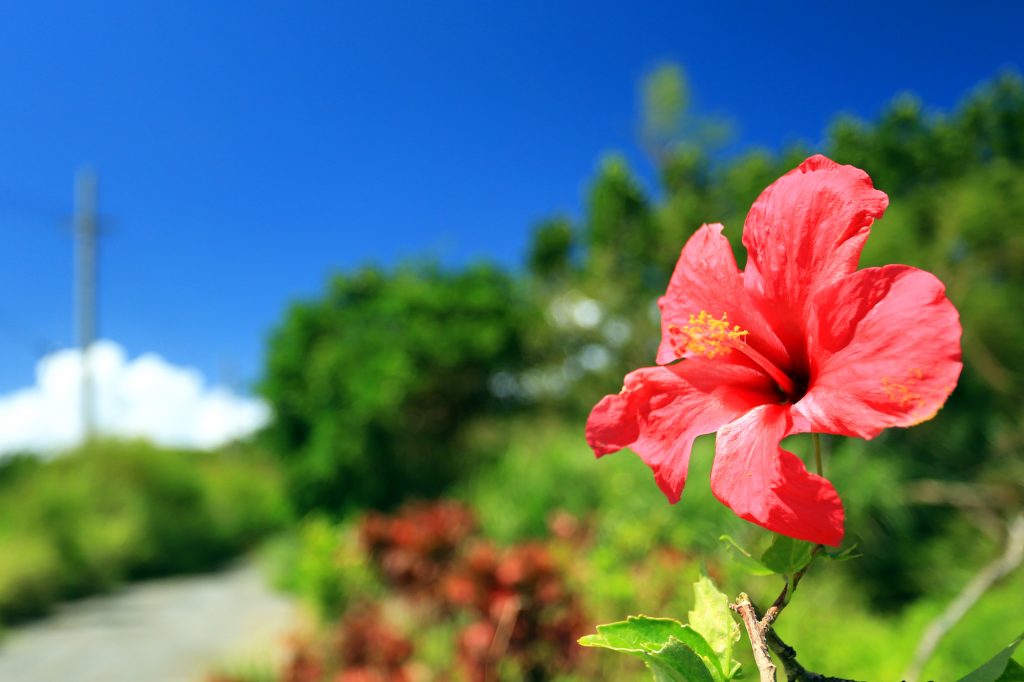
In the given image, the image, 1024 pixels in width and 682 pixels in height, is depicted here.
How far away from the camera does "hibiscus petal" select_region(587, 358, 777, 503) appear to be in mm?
519

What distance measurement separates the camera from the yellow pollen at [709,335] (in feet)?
1.76

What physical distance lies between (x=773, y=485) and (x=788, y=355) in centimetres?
14

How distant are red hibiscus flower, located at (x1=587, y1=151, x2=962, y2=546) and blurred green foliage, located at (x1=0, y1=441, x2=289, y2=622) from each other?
8.47 metres

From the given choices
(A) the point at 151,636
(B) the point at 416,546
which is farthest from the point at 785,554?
(A) the point at 151,636

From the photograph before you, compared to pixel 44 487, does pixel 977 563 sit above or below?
below

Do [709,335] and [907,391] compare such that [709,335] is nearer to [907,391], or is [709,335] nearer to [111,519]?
[907,391]

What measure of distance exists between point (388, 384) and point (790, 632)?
6652 mm

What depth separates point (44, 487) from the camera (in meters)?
9.26

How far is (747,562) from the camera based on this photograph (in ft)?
1.45

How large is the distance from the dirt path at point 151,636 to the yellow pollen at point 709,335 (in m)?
4.39

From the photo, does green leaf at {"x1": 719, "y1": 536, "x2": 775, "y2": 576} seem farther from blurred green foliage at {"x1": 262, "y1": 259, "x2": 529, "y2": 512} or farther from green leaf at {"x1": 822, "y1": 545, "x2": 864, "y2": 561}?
blurred green foliage at {"x1": 262, "y1": 259, "x2": 529, "y2": 512}

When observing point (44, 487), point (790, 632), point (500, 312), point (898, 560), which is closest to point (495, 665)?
point (790, 632)

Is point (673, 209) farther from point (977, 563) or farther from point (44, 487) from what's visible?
point (44, 487)

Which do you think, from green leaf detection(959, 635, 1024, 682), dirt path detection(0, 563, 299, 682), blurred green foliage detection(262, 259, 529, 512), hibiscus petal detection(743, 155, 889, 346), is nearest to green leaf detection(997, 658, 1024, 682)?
green leaf detection(959, 635, 1024, 682)
